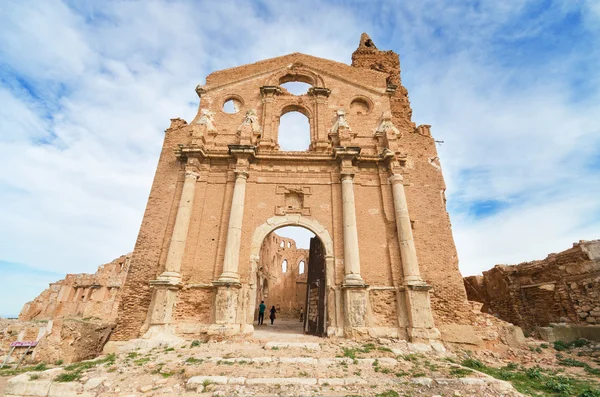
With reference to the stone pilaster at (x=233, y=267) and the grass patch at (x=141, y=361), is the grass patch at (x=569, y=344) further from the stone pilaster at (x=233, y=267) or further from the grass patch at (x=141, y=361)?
the grass patch at (x=141, y=361)

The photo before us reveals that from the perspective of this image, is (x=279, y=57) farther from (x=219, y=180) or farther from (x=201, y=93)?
(x=219, y=180)

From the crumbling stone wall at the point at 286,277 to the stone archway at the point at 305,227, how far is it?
46.1 feet

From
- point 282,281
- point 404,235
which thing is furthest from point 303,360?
point 282,281

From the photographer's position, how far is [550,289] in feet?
34.4

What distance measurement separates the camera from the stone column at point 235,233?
850 centimetres

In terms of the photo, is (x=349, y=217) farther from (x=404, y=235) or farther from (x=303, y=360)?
(x=303, y=360)

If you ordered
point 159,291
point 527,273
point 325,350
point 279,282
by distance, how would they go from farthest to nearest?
point 279,282 < point 527,273 < point 159,291 < point 325,350

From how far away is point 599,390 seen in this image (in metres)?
4.99

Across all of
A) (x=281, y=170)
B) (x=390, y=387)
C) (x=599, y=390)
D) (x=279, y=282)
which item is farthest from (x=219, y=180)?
(x=279, y=282)

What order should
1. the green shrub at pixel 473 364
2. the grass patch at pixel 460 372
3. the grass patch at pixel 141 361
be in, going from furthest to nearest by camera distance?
the green shrub at pixel 473 364, the grass patch at pixel 141 361, the grass patch at pixel 460 372

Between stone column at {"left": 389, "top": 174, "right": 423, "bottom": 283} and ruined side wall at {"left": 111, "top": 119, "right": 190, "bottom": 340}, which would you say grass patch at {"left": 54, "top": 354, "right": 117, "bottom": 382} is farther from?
stone column at {"left": 389, "top": 174, "right": 423, "bottom": 283}

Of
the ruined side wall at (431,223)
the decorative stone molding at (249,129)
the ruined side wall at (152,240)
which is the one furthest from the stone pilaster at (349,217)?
the ruined side wall at (152,240)

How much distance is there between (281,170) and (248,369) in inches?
261

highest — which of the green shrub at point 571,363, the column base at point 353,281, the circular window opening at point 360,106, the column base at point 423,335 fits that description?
the circular window opening at point 360,106
